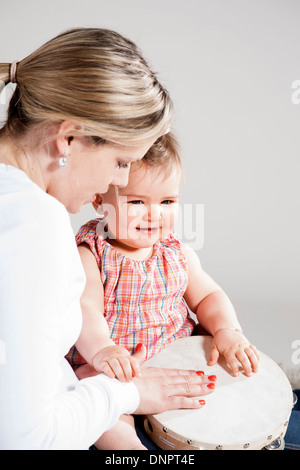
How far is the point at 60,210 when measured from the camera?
105 centimetres

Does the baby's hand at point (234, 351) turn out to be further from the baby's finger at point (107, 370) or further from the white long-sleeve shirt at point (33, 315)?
the white long-sleeve shirt at point (33, 315)

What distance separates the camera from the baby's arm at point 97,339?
1.31m

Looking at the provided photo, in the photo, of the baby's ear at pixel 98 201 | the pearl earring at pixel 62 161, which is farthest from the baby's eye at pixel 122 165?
the baby's ear at pixel 98 201

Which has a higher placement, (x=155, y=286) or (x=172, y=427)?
(x=155, y=286)

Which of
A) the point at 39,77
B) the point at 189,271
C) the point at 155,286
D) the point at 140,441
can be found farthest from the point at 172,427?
the point at 39,77

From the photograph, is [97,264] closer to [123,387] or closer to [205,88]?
[123,387]

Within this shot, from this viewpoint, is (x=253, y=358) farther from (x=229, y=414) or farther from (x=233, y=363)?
(x=229, y=414)

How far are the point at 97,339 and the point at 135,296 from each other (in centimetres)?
21

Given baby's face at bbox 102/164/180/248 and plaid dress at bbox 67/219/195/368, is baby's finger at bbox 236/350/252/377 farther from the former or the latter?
baby's face at bbox 102/164/180/248

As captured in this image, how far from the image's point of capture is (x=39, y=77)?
1173 millimetres

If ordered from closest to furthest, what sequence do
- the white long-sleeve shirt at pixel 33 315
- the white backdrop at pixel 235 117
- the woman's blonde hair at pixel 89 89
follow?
the white long-sleeve shirt at pixel 33 315, the woman's blonde hair at pixel 89 89, the white backdrop at pixel 235 117

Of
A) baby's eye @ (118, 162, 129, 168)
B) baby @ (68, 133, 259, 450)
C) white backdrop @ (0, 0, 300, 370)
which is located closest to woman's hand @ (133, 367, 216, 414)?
baby @ (68, 133, 259, 450)

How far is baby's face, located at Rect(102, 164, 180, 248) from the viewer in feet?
5.11
